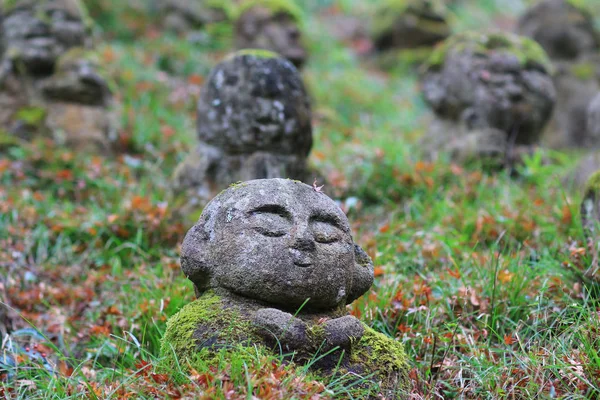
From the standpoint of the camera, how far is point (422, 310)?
3.80 m

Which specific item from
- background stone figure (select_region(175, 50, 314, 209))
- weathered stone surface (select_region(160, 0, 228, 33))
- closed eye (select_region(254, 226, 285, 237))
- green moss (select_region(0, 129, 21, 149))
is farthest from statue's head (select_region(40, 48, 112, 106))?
closed eye (select_region(254, 226, 285, 237))

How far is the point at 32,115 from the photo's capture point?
7.05m

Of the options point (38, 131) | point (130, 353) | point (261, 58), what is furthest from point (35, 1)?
point (130, 353)

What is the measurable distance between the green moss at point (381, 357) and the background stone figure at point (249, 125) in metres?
2.46

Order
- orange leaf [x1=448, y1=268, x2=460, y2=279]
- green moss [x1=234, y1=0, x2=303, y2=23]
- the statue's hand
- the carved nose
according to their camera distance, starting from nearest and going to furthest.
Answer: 1. the statue's hand
2. the carved nose
3. orange leaf [x1=448, y1=268, x2=460, y2=279]
4. green moss [x1=234, y1=0, x2=303, y2=23]

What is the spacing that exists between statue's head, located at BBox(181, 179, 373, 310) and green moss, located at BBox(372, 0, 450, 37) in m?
10.3

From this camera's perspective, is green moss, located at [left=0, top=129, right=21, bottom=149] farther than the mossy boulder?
Yes

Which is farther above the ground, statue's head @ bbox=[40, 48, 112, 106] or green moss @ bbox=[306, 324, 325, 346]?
green moss @ bbox=[306, 324, 325, 346]

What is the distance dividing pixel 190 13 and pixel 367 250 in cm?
856

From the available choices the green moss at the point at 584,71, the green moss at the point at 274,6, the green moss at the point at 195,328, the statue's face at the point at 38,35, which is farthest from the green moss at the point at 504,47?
the green moss at the point at 195,328

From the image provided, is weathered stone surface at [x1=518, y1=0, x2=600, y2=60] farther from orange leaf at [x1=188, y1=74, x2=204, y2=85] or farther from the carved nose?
the carved nose

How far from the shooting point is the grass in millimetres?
3029

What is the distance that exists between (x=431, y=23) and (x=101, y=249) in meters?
9.55

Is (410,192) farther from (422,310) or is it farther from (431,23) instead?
(431,23)
